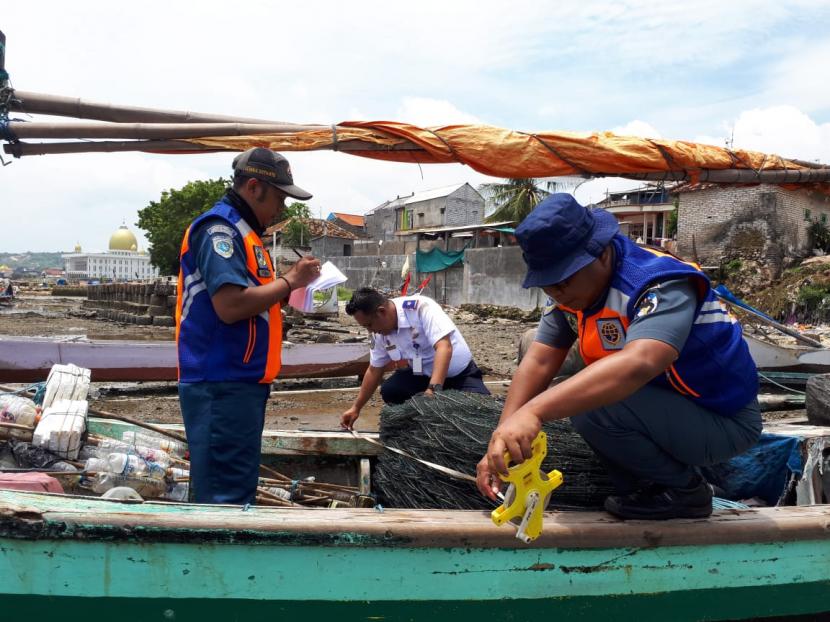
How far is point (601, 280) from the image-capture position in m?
1.98

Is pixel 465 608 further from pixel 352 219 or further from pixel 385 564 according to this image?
pixel 352 219

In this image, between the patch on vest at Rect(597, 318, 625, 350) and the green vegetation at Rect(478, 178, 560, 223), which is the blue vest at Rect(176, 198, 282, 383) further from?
the green vegetation at Rect(478, 178, 560, 223)

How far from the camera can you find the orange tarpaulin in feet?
8.84

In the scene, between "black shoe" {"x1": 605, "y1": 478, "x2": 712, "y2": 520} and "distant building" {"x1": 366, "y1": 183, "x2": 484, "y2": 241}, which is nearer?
"black shoe" {"x1": 605, "y1": 478, "x2": 712, "y2": 520}

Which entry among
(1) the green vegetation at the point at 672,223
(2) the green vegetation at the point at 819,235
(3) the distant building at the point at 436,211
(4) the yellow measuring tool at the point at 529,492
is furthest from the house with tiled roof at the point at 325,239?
(4) the yellow measuring tool at the point at 529,492

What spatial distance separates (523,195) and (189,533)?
2944 centimetres

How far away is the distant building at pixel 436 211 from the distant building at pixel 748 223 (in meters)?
22.9

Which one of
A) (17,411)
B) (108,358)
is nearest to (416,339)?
(17,411)

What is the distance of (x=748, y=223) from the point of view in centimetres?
2084

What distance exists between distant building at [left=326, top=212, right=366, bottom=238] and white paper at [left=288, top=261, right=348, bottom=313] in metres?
49.9

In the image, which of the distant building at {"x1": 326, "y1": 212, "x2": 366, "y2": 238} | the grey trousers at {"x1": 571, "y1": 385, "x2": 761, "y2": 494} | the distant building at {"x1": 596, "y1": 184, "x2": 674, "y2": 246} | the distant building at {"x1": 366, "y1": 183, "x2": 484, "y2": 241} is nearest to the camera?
the grey trousers at {"x1": 571, "y1": 385, "x2": 761, "y2": 494}

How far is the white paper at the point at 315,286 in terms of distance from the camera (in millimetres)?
2689

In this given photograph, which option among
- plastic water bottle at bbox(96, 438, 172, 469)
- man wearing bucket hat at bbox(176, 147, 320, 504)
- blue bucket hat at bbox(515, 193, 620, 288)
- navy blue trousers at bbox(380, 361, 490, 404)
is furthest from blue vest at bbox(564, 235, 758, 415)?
navy blue trousers at bbox(380, 361, 490, 404)

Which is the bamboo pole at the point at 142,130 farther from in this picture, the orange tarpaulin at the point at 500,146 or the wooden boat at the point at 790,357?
the wooden boat at the point at 790,357
